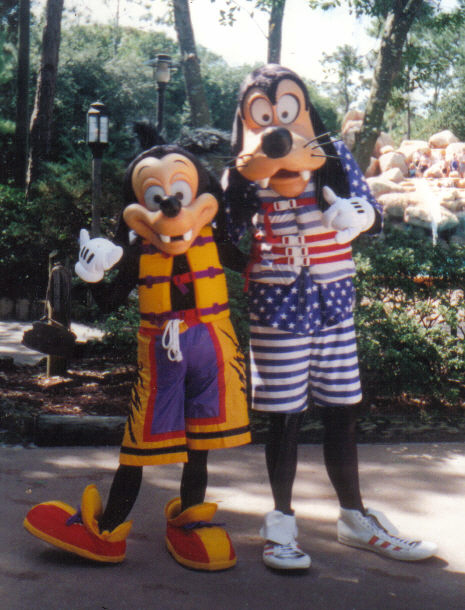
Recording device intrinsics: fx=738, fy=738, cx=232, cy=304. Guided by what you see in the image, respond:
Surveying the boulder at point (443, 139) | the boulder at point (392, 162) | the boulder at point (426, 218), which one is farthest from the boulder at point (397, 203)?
the boulder at point (443, 139)

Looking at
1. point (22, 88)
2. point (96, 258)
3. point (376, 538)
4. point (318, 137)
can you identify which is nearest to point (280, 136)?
point (318, 137)

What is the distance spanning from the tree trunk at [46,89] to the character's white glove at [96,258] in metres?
8.49

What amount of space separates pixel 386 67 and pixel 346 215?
21.6 feet

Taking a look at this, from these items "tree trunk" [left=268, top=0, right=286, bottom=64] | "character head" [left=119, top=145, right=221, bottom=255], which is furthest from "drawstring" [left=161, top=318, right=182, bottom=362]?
Result: "tree trunk" [left=268, top=0, right=286, bottom=64]

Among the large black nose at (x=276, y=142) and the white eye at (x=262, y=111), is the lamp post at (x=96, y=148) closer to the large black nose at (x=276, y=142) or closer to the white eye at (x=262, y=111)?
the white eye at (x=262, y=111)

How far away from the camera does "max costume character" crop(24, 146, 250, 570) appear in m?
2.68

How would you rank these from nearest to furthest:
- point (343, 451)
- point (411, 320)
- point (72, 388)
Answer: point (343, 451)
point (411, 320)
point (72, 388)

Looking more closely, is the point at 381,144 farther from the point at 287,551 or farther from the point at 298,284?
the point at 287,551

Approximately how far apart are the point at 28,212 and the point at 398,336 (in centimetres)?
698

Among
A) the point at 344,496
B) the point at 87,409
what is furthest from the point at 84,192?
the point at 344,496

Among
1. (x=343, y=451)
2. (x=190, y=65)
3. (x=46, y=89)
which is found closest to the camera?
(x=343, y=451)

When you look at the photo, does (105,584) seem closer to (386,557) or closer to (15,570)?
(15,570)

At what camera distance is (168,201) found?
2.60m

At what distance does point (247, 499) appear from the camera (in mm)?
3439
